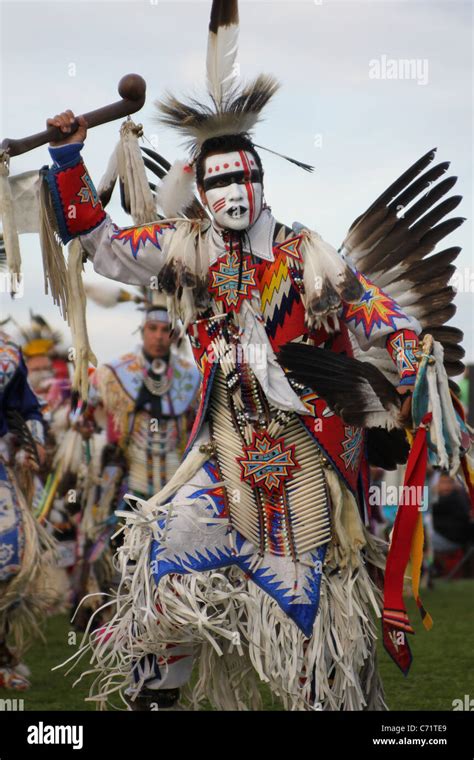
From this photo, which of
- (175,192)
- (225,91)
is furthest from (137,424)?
(225,91)

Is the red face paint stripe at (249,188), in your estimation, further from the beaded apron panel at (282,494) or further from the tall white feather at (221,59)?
the beaded apron panel at (282,494)

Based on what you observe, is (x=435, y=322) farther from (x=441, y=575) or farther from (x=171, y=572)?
(x=441, y=575)

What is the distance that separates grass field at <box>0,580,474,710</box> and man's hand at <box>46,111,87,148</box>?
2.55 metres

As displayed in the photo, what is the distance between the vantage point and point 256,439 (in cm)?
456

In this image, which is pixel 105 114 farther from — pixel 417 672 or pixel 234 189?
pixel 417 672

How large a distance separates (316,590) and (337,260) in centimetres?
102

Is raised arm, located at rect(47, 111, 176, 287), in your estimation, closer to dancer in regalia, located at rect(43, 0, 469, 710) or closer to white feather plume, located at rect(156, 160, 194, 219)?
dancer in regalia, located at rect(43, 0, 469, 710)

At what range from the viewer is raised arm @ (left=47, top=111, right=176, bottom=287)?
15.1ft

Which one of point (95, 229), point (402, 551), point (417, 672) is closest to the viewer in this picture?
point (402, 551)

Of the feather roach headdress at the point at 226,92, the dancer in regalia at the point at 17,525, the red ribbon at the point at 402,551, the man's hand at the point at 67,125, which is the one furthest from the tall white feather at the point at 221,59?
the dancer in regalia at the point at 17,525

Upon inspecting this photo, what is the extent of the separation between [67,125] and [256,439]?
1.14 m

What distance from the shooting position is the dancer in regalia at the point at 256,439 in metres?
4.42

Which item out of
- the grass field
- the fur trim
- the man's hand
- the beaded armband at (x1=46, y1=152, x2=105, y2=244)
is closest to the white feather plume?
the beaded armband at (x1=46, y1=152, x2=105, y2=244)

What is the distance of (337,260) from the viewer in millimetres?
4480
